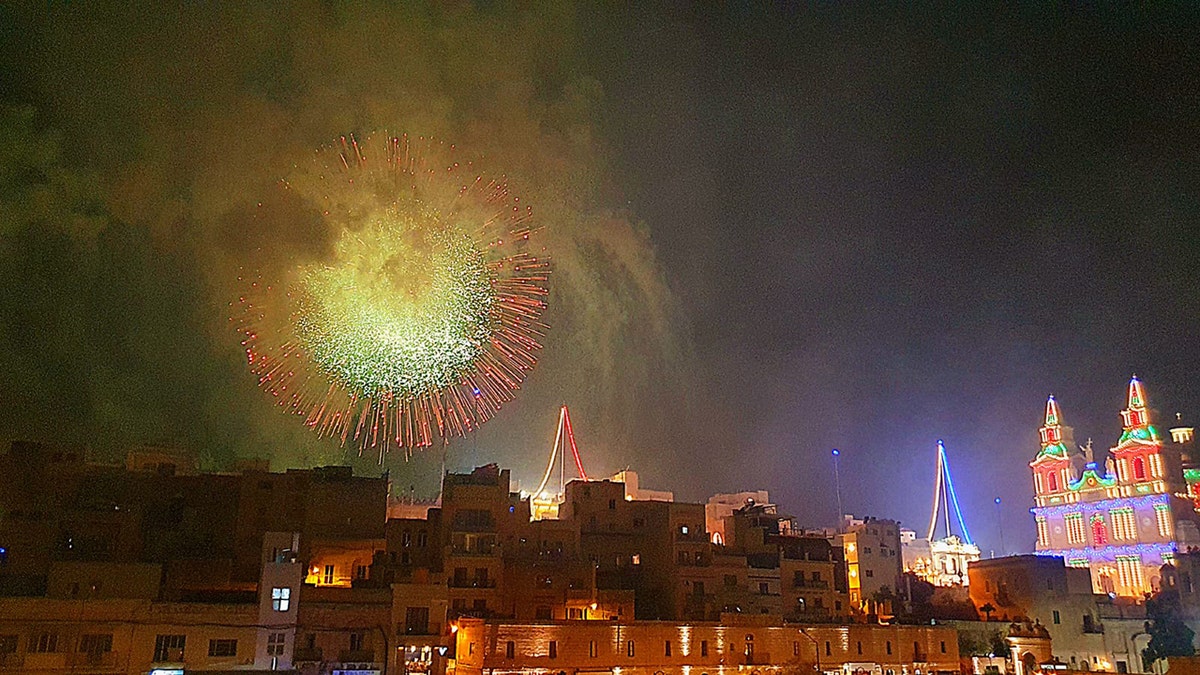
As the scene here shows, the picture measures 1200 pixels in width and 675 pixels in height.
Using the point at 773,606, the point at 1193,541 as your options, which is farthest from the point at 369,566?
the point at 1193,541

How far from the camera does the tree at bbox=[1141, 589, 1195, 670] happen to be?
6288cm

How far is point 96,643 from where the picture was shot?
38094mm

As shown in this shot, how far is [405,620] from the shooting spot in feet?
143

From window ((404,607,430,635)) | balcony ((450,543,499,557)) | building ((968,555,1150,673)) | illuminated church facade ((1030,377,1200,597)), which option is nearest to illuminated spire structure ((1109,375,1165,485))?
illuminated church facade ((1030,377,1200,597))

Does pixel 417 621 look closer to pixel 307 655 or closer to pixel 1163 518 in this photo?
pixel 307 655

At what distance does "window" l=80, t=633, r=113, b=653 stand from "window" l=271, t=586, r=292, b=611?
6.59m

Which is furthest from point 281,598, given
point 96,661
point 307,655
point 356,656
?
point 96,661

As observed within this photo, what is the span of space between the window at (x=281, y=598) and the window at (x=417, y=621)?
5508 mm

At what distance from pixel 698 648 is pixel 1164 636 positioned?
3841 cm

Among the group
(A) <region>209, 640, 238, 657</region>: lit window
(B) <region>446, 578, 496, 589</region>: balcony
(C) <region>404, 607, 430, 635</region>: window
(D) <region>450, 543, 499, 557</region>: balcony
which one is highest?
(D) <region>450, 543, 499, 557</region>: balcony

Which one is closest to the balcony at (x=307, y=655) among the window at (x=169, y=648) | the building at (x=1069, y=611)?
the window at (x=169, y=648)

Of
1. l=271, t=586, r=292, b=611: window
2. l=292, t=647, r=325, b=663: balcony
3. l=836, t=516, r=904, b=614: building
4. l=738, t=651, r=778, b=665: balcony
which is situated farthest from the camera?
l=836, t=516, r=904, b=614: building

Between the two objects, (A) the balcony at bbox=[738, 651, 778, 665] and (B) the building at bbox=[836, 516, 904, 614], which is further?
(B) the building at bbox=[836, 516, 904, 614]

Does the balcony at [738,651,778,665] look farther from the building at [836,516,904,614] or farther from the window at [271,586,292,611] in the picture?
the building at [836,516,904,614]
